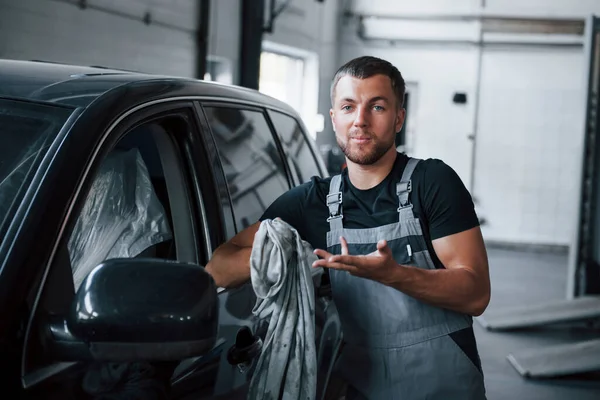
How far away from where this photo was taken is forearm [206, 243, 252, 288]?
2.05m

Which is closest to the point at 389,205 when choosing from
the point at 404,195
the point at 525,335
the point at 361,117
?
the point at 404,195

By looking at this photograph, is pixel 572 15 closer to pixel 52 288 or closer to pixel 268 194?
pixel 268 194

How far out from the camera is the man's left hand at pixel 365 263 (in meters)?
1.77

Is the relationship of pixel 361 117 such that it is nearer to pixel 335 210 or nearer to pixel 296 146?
pixel 335 210

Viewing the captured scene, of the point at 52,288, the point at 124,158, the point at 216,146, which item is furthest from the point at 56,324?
the point at 216,146

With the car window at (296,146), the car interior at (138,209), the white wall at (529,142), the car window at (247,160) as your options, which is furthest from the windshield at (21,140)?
the white wall at (529,142)

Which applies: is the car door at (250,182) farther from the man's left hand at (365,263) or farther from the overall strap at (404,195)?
the overall strap at (404,195)

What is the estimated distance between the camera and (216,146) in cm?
238

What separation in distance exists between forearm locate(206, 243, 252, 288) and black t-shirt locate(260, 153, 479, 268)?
0.25m

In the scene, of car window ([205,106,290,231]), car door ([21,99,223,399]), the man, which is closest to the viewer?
car door ([21,99,223,399])

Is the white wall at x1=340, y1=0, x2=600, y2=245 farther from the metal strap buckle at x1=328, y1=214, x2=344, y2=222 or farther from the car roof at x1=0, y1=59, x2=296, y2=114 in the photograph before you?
the car roof at x1=0, y1=59, x2=296, y2=114

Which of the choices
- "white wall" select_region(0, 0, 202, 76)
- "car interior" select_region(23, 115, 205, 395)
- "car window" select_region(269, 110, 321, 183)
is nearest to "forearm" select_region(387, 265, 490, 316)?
"car interior" select_region(23, 115, 205, 395)

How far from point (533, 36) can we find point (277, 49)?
4.41 metres

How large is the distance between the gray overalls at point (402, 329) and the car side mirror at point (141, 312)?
31.0 inches
